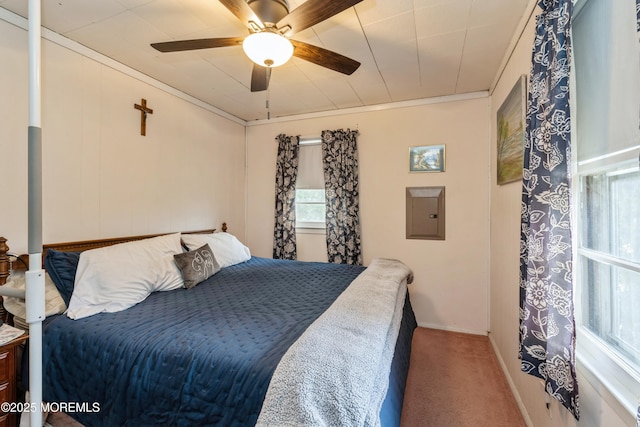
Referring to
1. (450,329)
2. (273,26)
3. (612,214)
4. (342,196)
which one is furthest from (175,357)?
(450,329)

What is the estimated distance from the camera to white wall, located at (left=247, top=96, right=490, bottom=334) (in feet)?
10.0

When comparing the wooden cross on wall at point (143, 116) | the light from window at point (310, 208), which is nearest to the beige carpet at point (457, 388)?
the light from window at point (310, 208)

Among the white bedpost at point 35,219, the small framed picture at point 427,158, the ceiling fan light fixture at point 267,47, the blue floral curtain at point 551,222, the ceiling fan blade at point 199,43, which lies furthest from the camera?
the small framed picture at point 427,158

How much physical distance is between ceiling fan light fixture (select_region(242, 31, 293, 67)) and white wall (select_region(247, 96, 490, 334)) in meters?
2.05

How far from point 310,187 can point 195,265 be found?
1.87 metres

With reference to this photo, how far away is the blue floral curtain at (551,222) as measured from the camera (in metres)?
1.09

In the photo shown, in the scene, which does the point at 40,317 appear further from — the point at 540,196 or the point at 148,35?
the point at 148,35

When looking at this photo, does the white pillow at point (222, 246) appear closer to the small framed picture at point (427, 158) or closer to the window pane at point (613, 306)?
the small framed picture at point (427, 158)

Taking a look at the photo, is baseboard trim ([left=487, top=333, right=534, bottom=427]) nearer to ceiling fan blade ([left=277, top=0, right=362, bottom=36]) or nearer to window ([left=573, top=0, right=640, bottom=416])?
window ([left=573, top=0, right=640, bottom=416])

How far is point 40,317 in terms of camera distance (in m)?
0.87

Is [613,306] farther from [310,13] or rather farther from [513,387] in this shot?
[310,13]

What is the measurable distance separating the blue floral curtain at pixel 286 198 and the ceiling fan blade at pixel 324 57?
189 cm

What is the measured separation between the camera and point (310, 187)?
3732 millimetres

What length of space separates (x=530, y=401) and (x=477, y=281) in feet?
4.80
